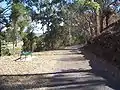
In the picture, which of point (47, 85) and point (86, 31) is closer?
point (47, 85)

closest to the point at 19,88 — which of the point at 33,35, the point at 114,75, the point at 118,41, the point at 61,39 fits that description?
the point at 114,75

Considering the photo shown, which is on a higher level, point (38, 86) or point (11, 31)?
point (11, 31)

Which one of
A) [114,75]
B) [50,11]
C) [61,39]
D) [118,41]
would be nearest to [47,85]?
[114,75]

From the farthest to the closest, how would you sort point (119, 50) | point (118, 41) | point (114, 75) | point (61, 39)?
1. point (61, 39)
2. point (118, 41)
3. point (119, 50)
4. point (114, 75)

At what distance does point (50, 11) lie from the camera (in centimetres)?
7062

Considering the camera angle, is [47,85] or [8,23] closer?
[47,85]

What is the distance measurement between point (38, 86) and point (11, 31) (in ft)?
171

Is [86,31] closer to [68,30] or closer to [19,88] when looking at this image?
[68,30]

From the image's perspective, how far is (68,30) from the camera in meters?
83.3

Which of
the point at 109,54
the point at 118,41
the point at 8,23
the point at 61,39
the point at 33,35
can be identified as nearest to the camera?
the point at 118,41

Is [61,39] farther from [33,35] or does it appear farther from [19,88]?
[19,88]

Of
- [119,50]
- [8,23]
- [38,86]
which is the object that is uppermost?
[8,23]

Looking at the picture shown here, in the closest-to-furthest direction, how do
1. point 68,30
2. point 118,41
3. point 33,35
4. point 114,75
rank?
point 114,75 → point 118,41 → point 33,35 → point 68,30

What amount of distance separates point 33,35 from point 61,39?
35.6 ft
